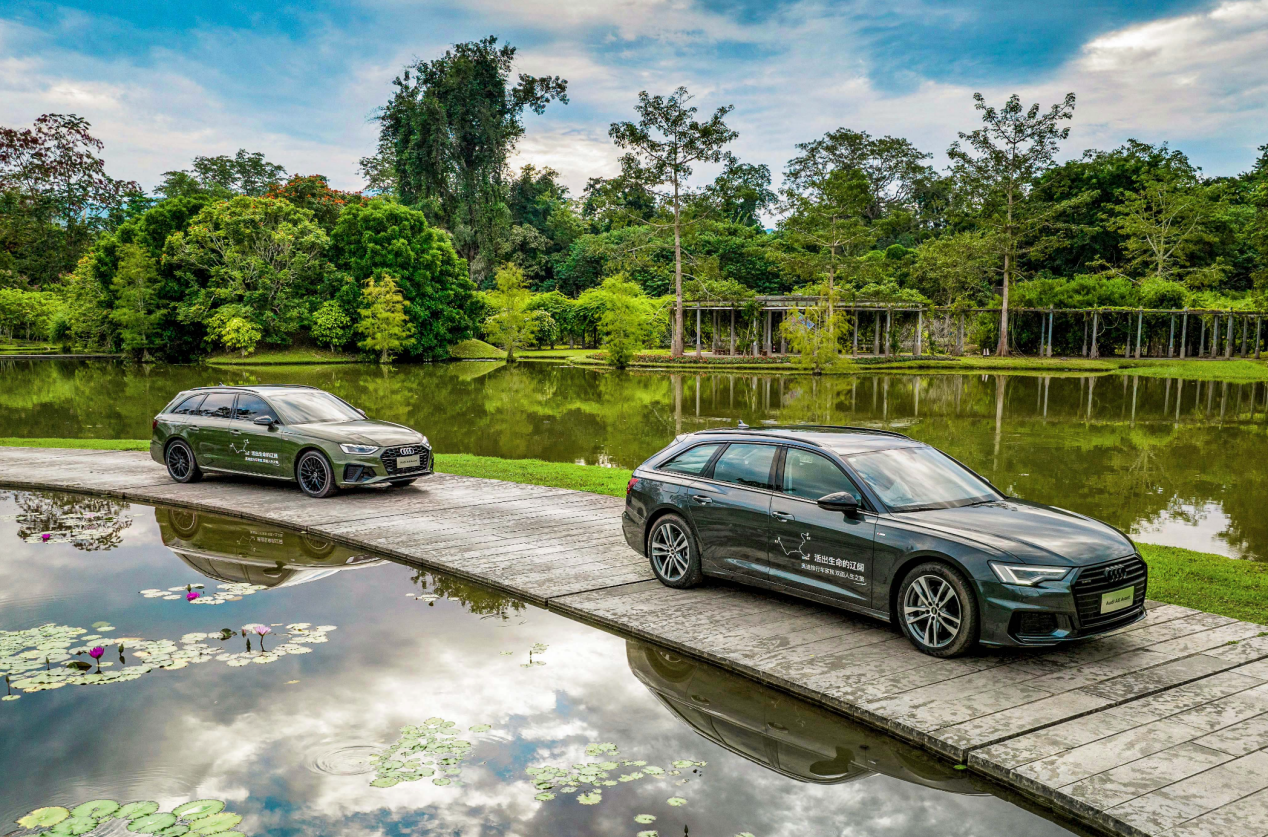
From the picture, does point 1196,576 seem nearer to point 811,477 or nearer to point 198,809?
point 811,477

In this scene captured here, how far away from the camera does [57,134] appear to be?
57.0m

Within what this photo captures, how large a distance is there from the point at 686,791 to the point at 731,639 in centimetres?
198

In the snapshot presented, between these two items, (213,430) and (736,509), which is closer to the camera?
(736,509)

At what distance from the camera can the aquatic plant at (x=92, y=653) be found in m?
5.57

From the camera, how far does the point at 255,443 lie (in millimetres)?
11883

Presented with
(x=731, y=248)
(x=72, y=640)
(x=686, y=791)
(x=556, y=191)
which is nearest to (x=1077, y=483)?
(x=686, y=791)

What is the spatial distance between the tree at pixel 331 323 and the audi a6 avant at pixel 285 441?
138 feet

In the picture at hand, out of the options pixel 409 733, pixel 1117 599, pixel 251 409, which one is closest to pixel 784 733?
pixel 409 733

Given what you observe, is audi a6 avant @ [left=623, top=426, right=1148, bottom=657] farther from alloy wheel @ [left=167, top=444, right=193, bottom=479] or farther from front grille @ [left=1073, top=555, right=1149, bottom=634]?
alloy wheel @ [left=167, top=444, right=193, bottom=479]

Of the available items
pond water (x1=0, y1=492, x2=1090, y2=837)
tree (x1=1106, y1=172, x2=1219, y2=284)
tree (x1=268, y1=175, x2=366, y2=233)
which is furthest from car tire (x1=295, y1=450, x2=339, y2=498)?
tree (x1=1106, y1=172, x2=1219, y2=284)

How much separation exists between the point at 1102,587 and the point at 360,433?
9.26 meters

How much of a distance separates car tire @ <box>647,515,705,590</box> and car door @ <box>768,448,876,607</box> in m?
0.86

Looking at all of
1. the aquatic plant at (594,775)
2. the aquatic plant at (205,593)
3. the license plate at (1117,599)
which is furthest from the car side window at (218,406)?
the license plate at (1117,599)

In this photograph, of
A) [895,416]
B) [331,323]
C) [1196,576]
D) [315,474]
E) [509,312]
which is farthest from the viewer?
[509,312]
